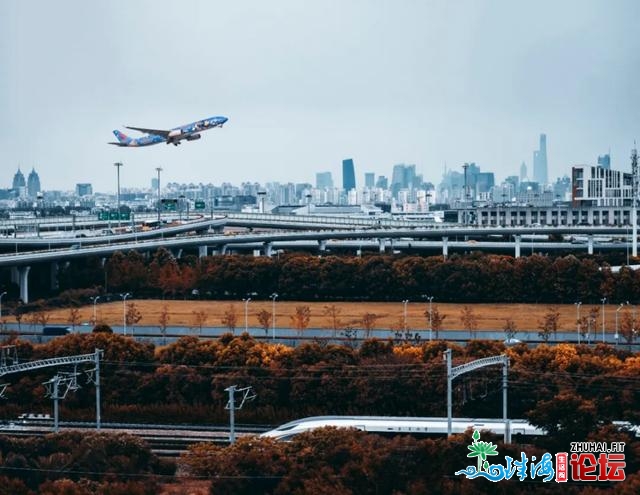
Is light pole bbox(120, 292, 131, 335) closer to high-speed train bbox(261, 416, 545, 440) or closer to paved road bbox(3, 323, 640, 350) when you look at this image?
paved road bbox(3, 323, 640, 350)

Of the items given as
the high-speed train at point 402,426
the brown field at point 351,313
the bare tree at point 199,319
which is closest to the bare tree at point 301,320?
the brown field at point 351,313

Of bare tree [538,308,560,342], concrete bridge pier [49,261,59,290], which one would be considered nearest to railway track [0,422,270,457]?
bare tree [538,308,560,342]

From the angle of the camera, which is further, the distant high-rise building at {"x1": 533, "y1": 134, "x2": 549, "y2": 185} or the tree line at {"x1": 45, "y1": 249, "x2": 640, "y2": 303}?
the distant high-rise building at {"x1": 533, "y1": 134, "x2": 549, "y2": 185}

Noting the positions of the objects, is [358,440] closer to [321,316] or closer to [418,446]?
[418,446]

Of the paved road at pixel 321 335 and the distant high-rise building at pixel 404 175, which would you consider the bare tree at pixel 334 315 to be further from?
the distant high-rise building at pixel 404 175

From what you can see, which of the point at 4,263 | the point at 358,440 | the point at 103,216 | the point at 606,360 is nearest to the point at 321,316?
the point at 4,263
